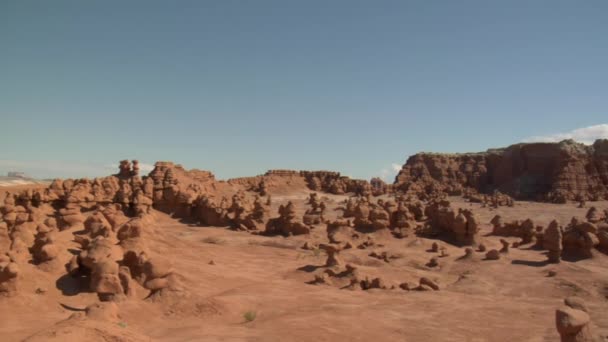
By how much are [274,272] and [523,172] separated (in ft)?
138

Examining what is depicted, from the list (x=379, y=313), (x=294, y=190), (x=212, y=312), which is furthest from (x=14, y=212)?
(x=294, y=190)

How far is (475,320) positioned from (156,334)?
20.5ft

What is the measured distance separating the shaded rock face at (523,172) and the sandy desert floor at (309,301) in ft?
95.8

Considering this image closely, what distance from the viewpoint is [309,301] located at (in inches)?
400

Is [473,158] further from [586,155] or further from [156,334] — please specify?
[156,334]

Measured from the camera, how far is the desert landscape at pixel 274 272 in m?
7.57

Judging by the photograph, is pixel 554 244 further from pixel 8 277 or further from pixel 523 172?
pixel 523 172

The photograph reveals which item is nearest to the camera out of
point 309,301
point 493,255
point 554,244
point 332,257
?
point 309,301

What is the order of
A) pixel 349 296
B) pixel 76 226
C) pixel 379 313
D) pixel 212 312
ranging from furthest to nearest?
1. pixel 76 226
2. pixel 349 296
3. pixel 379 313
4. pixel 212 312

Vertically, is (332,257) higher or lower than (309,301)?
higher

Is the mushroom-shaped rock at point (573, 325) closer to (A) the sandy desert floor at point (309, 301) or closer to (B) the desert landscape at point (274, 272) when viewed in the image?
(B) the desert landscape at point (274, 272)

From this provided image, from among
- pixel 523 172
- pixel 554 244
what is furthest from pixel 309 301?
pixel 523 172

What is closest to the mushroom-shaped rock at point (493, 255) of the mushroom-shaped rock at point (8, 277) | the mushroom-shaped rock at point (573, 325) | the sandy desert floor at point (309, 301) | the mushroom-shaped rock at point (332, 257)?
the sandy desert floor at point (309, 301)

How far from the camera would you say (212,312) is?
8.59 metres
